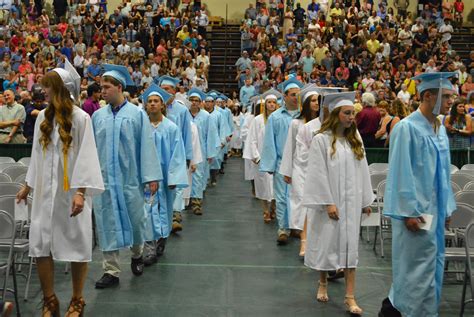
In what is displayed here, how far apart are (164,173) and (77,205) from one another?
293cm

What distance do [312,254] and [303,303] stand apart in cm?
51

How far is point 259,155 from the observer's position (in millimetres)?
11773

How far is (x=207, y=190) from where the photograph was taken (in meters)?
15.1

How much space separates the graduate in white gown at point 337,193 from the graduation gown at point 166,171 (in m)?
2.19

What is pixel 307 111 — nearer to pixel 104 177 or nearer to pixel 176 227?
pixel 104 177

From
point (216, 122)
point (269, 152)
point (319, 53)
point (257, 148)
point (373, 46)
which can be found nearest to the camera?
point (269, 152)

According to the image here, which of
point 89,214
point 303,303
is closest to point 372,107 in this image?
point 303,303

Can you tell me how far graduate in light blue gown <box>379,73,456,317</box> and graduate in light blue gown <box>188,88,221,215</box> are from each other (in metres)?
6.65

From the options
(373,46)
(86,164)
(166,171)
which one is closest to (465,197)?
(166,171)

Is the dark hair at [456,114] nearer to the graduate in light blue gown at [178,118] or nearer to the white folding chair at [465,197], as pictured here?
the graduate in light blue gown at [178,118]

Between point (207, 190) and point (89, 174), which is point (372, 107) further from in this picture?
point (89, 174)

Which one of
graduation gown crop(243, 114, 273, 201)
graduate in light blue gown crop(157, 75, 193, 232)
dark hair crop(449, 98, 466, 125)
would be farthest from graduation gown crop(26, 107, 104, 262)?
dark hair crop(449, 98, 466, 125)

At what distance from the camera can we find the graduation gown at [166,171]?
8.27 meters

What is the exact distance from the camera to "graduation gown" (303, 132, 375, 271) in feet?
21.4
